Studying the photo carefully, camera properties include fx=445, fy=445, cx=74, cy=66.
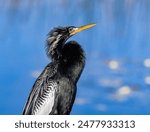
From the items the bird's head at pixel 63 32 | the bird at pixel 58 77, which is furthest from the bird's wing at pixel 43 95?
the bird's head at pixel 63 32

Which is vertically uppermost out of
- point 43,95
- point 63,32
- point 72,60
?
point 63,32

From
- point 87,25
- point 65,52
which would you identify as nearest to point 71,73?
point 65,52

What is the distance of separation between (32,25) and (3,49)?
17 cm

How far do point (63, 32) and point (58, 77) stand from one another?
21cm

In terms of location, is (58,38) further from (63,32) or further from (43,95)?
(43,95)

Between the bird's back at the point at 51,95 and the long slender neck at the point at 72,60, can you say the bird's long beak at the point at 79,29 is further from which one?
the bird's back at the point at 51,95

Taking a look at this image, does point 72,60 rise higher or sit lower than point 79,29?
lower

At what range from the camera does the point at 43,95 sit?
6.58 feet

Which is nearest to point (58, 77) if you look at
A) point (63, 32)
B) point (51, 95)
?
point (51, 95)

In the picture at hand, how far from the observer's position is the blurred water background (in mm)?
2025

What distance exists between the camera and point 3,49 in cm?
206

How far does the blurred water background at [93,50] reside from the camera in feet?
6.64

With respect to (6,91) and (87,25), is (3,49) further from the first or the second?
(87,25)

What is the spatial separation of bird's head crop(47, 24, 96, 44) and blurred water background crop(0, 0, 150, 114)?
22mm
